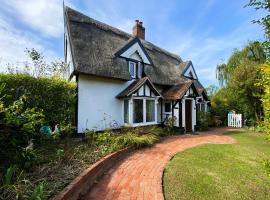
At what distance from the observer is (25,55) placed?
19891 mm

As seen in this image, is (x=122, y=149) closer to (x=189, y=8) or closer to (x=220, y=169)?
(x=220, y=169)

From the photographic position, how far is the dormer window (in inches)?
571

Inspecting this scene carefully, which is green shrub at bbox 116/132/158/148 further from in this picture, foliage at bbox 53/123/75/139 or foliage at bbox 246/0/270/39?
foliage at bbox 246/0/270/39

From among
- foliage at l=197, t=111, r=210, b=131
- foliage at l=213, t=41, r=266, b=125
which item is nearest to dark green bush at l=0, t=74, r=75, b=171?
foliage at l=197, t=111, r=210, b=131

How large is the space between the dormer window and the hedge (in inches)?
211

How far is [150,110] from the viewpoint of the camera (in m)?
14.3

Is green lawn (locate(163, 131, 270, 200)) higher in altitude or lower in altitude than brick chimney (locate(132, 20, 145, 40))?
lower

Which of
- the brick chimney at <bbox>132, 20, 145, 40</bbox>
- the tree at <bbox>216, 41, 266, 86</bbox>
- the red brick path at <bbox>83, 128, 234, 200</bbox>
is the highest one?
the brick chimney at <bbox>132, 20, 145, 40</bbox>

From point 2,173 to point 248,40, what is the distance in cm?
2793

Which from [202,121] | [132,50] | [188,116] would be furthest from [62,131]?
[202,121]

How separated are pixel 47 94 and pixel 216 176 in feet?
26.1

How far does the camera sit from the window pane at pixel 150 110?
1402 cm

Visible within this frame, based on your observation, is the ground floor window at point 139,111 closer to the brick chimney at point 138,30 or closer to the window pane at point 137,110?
the window pane at point 137,110

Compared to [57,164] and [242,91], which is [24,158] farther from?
[242,91]
